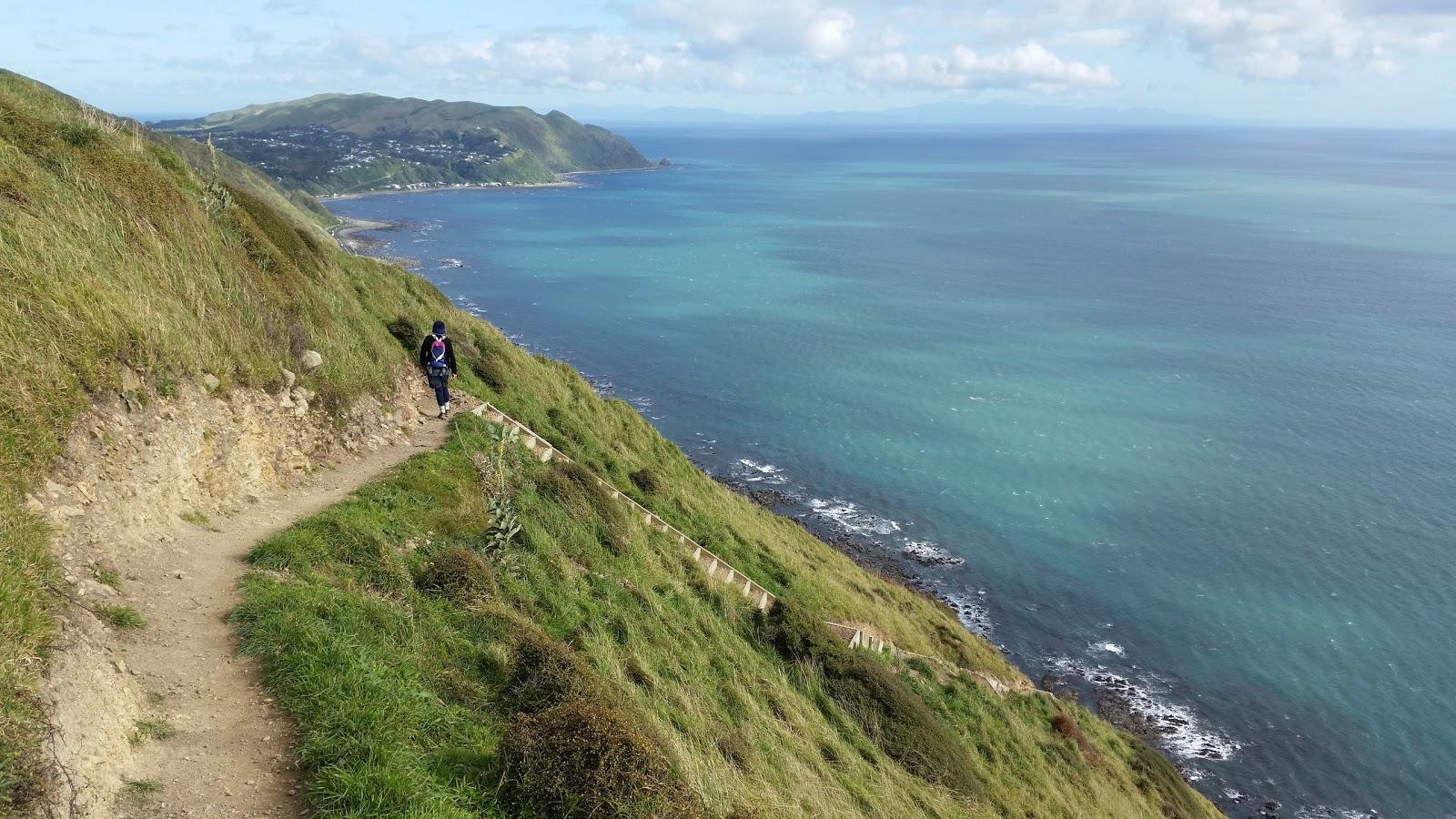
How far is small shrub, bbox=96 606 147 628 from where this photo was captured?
9.67 metres

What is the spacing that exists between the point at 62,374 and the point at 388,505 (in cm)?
560

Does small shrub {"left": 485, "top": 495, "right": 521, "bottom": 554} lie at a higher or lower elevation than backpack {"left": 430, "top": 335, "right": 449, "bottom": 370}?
lower

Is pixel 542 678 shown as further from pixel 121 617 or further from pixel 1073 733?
pixel 1073 733

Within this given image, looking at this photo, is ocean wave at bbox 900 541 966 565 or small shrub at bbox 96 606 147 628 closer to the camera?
small shrub at bbox 96 606 147 628

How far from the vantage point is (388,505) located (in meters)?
15.8

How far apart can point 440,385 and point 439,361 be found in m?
0.85

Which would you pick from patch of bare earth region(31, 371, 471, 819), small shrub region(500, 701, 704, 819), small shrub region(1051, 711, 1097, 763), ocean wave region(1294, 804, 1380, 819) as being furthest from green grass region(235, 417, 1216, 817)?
ocean wave region(1294, 804, 1380, 819)

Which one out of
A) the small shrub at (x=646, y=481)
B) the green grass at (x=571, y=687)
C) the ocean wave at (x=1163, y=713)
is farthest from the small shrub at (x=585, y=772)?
the ocean wave at (x=1163, y=713)

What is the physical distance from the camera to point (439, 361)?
21.5 metres

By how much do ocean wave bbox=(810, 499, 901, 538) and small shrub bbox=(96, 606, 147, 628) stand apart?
136 feet

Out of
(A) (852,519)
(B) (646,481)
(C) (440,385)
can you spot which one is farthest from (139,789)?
(A) (852,519)

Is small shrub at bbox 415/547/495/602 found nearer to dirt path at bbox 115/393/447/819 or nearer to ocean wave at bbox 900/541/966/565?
dirt path at bbox 115/393/447/819

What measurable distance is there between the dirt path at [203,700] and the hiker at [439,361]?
8.74 m

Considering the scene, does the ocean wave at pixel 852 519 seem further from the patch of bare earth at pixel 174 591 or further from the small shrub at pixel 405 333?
the patch of bare earth at pixel 174 591
